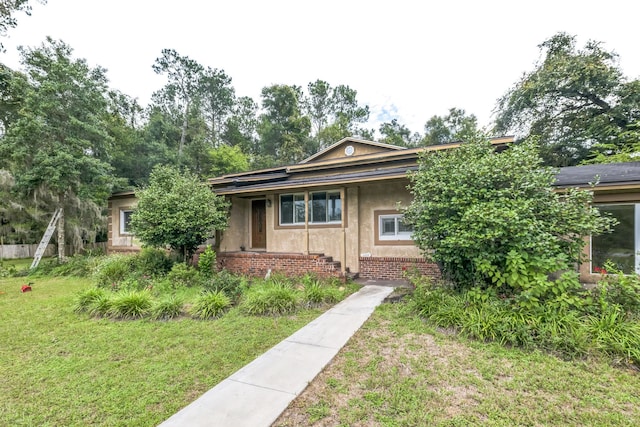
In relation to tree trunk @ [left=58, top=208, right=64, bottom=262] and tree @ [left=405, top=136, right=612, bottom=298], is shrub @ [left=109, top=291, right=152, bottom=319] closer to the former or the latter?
tree @ [left=405, top=136, right=612, bottom=298]

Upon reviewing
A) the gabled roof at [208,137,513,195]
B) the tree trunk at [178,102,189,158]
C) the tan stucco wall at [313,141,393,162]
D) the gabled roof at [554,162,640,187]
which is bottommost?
the gabled roof at [554,162,640,187]

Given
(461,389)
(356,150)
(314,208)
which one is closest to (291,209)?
(314,208)

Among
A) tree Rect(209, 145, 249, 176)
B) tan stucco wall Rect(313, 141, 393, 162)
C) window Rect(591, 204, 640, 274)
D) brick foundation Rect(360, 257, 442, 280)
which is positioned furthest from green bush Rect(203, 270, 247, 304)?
tree Rect(209, 145, 249, 176)

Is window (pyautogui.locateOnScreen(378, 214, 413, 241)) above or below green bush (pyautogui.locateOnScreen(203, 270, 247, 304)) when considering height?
above

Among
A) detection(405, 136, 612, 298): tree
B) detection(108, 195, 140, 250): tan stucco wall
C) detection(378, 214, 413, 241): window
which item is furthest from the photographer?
detection(108, 195, 140, 250): tan stucco wall

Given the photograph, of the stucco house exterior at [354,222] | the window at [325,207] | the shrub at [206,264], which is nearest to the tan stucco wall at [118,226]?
the stucco house exterior at [354,222]

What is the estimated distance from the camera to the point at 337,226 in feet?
31.0

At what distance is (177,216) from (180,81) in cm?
2583

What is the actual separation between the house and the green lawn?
22.1 feet

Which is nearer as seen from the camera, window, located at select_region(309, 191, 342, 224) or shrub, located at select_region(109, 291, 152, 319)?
shrub, located at select_region(109, 291, 152, 319)

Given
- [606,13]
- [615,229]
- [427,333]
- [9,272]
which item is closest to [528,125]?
[606,13]

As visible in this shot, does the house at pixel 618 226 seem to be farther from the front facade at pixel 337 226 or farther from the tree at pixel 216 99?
the tree at pixel 216 99

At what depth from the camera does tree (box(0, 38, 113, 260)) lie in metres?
12.0

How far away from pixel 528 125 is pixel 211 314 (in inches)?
927
